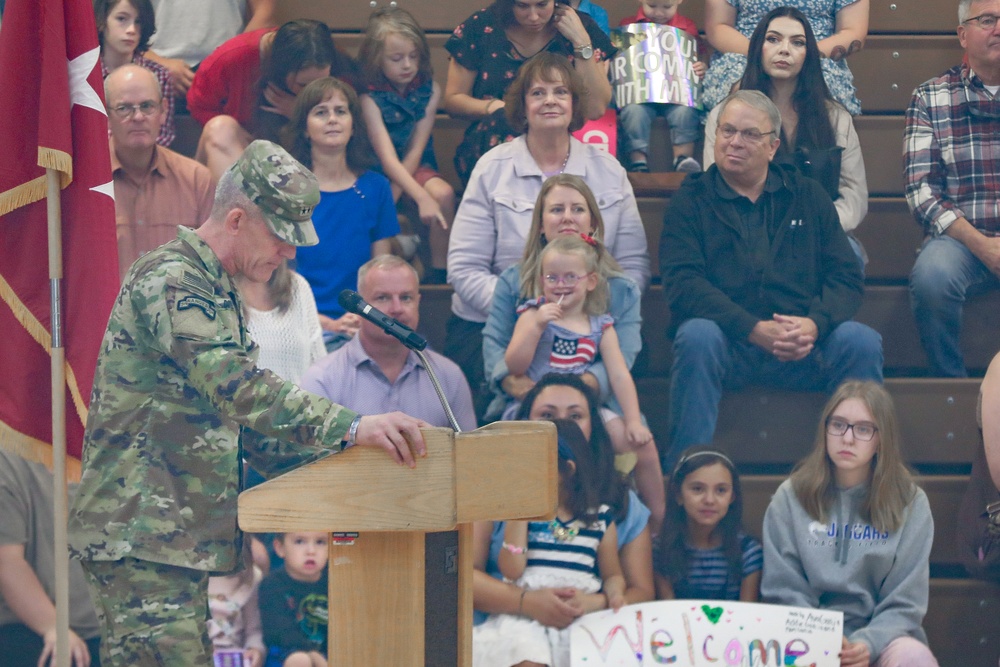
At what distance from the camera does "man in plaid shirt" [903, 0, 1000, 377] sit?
16.8 ft

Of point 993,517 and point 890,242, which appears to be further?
point 890,242

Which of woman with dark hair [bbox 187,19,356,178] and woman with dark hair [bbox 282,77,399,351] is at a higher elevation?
woman with dark hair [bbox 187,19,356,178]

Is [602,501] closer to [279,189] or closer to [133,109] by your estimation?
[279,189]

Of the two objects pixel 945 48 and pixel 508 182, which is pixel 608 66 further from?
pixel 945 48

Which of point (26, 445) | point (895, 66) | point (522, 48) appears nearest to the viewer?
point (26, 445)

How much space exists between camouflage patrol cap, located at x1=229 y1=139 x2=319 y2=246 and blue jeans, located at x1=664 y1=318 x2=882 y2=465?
216 centimetres

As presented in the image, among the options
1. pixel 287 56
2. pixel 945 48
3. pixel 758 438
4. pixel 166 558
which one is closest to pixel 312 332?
pixel 287 56

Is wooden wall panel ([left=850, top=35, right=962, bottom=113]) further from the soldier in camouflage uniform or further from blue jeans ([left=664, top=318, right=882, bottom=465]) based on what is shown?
the soldier in camouflage uniform

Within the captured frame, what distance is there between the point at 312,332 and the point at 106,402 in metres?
1.98

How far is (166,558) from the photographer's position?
285 cm

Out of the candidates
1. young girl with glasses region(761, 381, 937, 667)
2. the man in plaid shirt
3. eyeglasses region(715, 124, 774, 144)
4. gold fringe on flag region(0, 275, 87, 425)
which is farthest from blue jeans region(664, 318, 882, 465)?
gold fringe on flag region(0, 275, 87, 425)

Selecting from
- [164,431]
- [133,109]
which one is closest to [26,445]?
[164,431]

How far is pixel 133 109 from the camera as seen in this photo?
5.10 m

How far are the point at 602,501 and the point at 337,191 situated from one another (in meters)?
1.64
